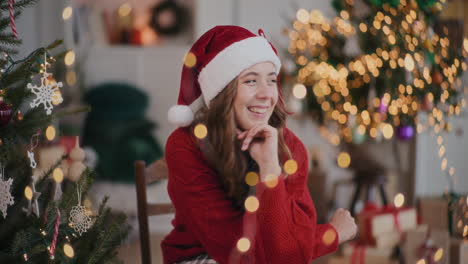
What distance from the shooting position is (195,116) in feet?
3.68

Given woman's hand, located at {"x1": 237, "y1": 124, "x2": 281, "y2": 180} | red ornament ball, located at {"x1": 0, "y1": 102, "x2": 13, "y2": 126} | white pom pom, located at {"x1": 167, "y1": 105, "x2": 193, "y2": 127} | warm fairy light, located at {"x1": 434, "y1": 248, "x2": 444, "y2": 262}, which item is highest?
red ornament ball, located at {"x1": 0, "y1": 102, "x2": 13, "y2": 126}

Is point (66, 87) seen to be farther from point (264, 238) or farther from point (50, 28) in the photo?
point (264, 238)

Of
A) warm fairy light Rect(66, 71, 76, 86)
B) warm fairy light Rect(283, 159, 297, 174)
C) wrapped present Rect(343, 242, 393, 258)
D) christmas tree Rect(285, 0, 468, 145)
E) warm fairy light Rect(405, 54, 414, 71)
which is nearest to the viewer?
warm fairy light Rect(283, 159, 297, 174)

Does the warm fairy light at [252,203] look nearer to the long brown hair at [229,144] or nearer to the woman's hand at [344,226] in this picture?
the long brown hair at [229,144]

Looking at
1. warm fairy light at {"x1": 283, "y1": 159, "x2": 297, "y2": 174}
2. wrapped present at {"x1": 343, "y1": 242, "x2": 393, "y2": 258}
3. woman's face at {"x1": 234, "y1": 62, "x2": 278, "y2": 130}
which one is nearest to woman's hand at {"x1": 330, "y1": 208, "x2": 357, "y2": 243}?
warm fairy light at {"x1": 283, "y1": 159, "x2": 297, "y2": 174}

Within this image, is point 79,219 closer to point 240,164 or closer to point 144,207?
point 144,207

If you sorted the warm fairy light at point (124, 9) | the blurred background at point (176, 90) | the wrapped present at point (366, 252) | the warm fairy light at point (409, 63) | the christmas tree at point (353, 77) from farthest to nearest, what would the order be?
the warm fairy light at point (124, 9)
the blurred background at point (176, 90)
the christmas tree at point (353, 77)
the wrapped present at point (366, 252)
the warm fairy light at point (409, 63)

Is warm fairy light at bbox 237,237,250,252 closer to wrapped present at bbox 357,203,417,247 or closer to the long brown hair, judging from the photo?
the long brown hair

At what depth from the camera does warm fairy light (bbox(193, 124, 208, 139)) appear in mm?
1096

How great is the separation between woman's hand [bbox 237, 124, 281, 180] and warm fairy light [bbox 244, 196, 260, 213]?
5 cm

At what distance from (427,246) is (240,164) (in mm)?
770

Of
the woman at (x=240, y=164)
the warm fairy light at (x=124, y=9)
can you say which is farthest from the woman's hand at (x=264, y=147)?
the warm fairy light at (x=124, y=9)

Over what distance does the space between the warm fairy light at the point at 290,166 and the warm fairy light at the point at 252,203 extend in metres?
0.13

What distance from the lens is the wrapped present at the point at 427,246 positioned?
1.40 m
